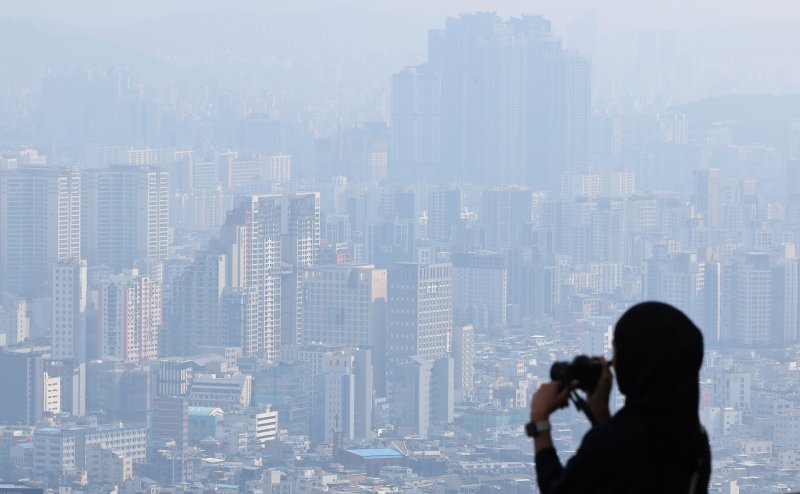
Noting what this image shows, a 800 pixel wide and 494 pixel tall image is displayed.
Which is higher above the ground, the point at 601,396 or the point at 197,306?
the point at 601,396

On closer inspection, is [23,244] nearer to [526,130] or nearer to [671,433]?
[526,130]

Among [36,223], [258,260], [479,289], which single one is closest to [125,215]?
[36,223]

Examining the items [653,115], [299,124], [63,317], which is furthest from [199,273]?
[653,115]

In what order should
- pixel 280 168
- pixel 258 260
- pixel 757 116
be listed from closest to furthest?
pixel 258 260, pixel 757 116, pixel 280 168

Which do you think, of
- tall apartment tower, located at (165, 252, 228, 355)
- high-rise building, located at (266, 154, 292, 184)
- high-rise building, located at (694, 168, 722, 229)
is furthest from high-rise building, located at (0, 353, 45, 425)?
high-rise building, located at (694, 168, 722, 229)

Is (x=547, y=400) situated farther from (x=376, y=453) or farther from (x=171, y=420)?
(x=171, y=420)

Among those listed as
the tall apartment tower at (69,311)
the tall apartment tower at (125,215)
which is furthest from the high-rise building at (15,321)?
the tall apartment tower at (125,215)
